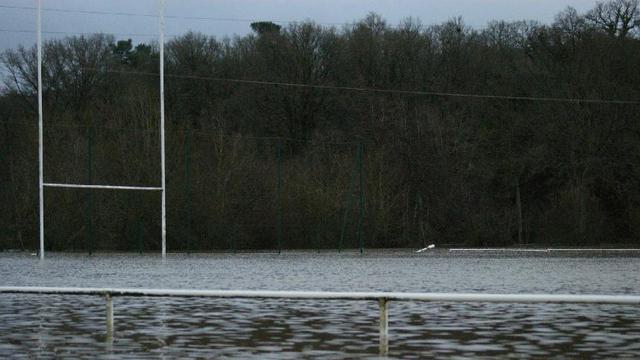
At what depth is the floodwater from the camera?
443 inches

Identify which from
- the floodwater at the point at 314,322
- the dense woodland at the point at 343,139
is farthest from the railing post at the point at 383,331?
the dense woodland at the point at 343,139

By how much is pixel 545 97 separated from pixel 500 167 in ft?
15.6

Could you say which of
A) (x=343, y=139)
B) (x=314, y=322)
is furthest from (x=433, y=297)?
(x=343, y=139)

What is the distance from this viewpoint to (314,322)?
1451cm

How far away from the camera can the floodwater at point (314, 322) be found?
11258mm

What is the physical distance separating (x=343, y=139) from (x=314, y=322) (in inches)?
2063

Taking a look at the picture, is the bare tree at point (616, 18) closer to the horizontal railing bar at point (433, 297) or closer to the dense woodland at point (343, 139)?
the dense woodland at point (343, 139)

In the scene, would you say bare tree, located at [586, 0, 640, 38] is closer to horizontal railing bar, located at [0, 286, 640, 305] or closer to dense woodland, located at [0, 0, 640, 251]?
dense woodland, located at [0, 0, 640, 251]

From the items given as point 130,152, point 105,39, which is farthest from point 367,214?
point 105,39

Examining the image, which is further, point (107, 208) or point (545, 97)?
point (545, 97)

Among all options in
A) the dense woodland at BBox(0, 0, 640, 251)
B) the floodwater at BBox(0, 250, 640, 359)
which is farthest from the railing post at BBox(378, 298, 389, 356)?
the dense woodland at BBox(0, 0, 640, 251)

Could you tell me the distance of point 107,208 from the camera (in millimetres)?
47219

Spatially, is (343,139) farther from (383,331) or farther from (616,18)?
(383,331)

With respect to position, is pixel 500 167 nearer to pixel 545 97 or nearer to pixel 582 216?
pixel 545 97
